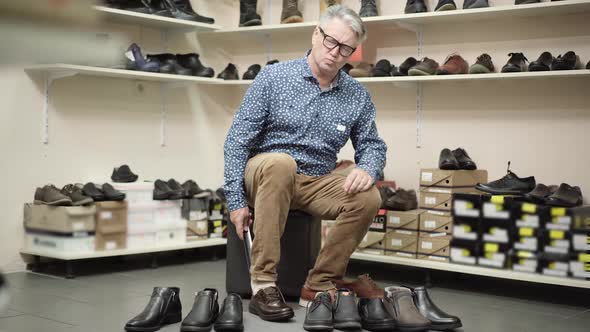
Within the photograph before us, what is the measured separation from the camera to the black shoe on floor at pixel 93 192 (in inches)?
147

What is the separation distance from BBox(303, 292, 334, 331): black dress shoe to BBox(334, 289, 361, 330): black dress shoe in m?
0.02

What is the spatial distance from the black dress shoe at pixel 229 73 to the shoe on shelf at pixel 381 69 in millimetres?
1051

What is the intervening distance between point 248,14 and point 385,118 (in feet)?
3.83

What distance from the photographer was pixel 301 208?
3037 mm

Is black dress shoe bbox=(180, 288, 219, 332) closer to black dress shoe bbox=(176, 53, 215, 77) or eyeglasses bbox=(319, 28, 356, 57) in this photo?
eyeglasses bbox=(319, 28, 356, 57)

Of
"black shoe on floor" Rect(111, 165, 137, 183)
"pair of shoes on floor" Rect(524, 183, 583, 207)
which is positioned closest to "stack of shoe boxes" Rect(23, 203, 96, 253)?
"black shoe on floor" Rect(111, 165, 137, 183)

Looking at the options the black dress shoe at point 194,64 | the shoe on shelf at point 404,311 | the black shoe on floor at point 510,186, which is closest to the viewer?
the shoe on shelf at point 404,311

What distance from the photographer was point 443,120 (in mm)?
4113

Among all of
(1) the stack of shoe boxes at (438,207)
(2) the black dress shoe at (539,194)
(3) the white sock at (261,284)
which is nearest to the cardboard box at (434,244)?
(1) the stack of shoe boxes at (438,207)

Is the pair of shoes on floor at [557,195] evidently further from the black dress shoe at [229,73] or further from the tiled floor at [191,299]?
the black dress shoe at [229,73]

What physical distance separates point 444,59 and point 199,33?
5.75 feet

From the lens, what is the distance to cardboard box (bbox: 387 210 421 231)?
374 cm

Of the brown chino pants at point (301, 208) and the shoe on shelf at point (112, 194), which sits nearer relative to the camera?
the brown chino pants at point (301, 208)

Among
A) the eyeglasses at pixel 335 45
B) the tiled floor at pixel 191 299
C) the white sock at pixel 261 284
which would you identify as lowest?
the tiled floor at pixel 191 299
